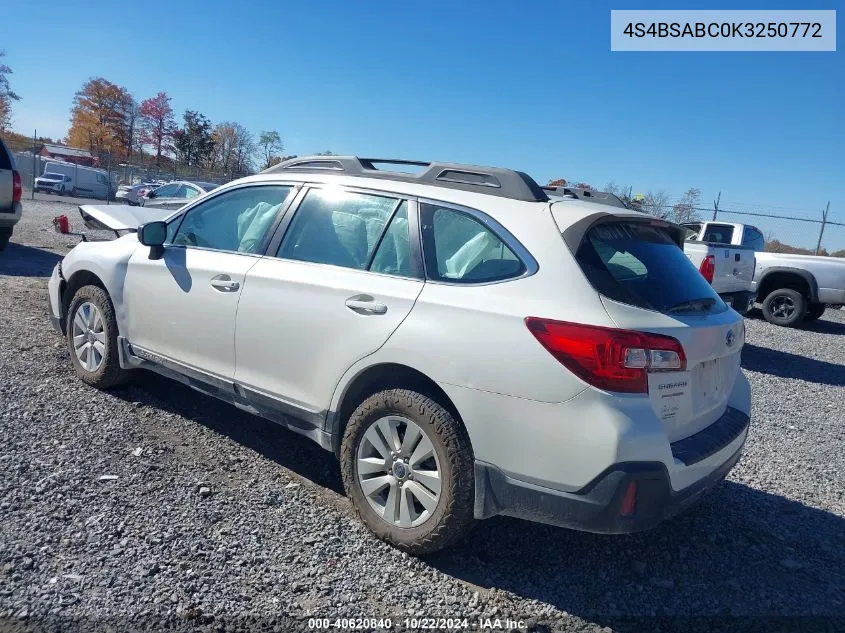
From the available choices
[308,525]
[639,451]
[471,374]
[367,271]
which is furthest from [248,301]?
[639,451]

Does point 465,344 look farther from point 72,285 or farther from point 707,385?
point 72,285

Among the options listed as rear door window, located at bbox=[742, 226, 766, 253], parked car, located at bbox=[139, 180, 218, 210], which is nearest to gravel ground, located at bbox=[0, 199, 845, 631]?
rear door window, located at bbox=[742, 226, 766, 253]

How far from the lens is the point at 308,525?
326 centimetres

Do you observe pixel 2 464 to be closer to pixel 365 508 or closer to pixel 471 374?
pixel 365 508

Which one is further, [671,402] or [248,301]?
[248,301]

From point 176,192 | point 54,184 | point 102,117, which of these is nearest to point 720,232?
point 176,192

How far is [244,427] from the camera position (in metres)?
4.50

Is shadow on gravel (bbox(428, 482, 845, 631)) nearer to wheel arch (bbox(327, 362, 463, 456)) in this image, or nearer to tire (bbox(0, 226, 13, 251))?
wheel arch (bbox(327, 362, 463, 456))

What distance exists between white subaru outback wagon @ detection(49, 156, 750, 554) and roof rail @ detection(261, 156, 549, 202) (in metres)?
0.01

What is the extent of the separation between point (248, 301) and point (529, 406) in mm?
1832

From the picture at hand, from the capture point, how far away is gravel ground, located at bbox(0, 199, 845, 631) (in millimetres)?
2658

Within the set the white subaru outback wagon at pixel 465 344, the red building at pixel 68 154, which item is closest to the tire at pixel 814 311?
the white subaru outback wagon at pixel 465 344

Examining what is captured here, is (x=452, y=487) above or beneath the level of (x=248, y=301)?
beneath

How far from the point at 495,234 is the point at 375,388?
95 cm
